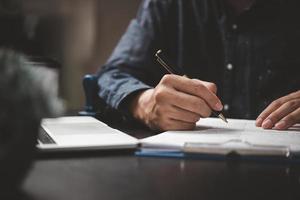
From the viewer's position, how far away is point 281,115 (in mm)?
801

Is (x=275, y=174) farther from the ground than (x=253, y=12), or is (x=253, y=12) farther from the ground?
(x=253, y=12)

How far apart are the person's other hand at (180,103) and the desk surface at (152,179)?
188 millimetres

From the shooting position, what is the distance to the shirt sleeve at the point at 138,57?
40.7 inches

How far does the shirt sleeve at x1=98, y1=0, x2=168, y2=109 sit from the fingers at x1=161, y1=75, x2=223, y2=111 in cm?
21

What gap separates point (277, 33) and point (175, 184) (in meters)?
0.79

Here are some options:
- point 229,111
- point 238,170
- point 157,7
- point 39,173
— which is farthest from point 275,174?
point 157,7

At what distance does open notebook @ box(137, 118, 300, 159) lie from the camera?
0.57 meters

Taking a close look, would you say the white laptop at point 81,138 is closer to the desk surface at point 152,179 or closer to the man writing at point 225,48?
the desk surface at point 152,179

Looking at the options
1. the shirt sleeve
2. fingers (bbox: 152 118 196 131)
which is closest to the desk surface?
fingers (bbox: 152 118 196 131)

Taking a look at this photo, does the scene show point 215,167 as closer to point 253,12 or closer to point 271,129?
point 271,129

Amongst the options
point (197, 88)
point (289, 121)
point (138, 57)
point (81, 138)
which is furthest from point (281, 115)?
point (138, 57)

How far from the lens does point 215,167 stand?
0.53 metres

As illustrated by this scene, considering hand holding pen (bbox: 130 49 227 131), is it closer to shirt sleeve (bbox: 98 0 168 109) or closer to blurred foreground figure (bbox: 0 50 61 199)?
shirt sleeve (bbox: 98 0 168 109)

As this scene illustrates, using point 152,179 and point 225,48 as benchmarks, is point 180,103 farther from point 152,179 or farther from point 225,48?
point 225,48
